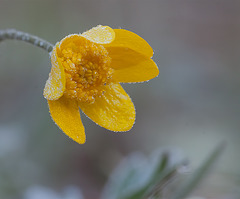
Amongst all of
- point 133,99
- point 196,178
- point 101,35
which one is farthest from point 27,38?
point 133,99

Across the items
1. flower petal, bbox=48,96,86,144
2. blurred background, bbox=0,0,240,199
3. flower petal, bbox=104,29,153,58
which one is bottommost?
flower petal, bbox=48,96,86,144

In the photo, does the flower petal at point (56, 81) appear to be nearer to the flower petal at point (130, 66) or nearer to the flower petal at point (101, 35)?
the flower petal at point (101, 35)

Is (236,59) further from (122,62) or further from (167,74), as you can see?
(122,62)

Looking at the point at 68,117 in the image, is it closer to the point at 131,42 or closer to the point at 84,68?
the point at 84,68

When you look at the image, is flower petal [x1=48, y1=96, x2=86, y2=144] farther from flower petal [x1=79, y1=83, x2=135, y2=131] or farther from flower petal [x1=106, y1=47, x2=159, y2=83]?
flower petal [x1=106, y1=47, x2=159, y2=83]

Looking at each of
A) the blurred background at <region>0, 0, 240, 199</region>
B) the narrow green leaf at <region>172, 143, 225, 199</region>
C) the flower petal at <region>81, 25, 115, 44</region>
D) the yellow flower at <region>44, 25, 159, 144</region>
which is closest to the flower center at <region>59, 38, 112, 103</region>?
the yellow flower at <region>44, 25, 159, 144</region>

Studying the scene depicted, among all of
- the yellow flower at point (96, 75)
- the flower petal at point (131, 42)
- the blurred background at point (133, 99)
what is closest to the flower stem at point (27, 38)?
the yellow flower at point (96, 75)
